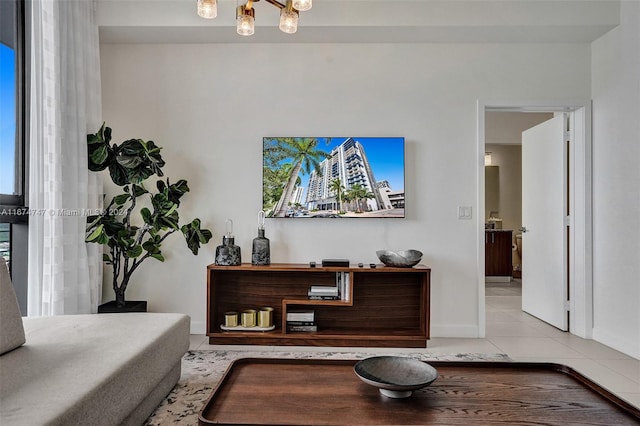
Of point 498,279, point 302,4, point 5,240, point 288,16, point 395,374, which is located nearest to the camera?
point 395,374

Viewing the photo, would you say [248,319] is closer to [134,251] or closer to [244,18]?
[134,251]

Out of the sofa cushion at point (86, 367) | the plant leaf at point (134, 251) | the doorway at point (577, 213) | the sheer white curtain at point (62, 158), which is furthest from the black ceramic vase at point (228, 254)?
the doorway at point (577, 213)

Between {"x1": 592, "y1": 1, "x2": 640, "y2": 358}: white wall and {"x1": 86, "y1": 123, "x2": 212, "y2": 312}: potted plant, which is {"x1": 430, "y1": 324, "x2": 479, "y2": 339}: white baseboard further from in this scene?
{"x1": 86, "y1": 123, "x2": 212, "y2": 312}: potted plant

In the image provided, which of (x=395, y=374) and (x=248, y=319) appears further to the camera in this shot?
(x=248, y=319)

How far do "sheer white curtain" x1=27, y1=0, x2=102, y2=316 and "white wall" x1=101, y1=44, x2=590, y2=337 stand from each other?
0.61m

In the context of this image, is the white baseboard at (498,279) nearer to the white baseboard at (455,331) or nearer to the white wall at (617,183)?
the white wall at (617,183)

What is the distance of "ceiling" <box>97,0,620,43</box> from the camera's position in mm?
3350

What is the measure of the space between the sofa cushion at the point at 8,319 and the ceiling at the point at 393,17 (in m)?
2.51

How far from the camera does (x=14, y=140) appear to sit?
2.79 metres

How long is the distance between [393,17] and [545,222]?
254 cm

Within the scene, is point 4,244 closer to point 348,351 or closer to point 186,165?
point 186,165

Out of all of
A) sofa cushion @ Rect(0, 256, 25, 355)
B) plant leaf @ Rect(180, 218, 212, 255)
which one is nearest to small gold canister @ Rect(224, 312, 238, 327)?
plant leaf @ Rect(180, 218, 212, 255)

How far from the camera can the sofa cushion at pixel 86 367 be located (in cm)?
121

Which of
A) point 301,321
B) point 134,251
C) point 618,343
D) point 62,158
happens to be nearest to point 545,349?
point 618,343
